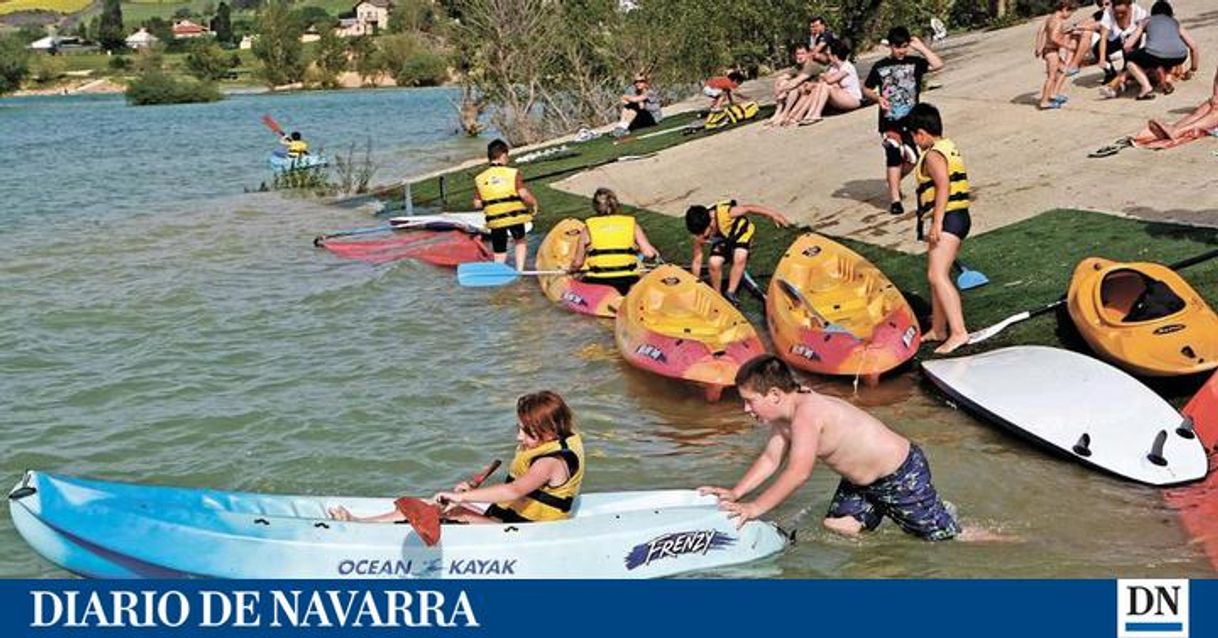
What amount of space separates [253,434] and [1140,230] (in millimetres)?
7645

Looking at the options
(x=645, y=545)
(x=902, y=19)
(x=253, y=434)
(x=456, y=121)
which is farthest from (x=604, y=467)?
(x=456, y=121)

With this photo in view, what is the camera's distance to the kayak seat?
8625mm

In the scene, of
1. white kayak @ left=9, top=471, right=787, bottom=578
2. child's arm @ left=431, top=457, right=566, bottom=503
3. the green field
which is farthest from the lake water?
the green field

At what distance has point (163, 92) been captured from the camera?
7044 centimetres

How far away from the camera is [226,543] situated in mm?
6348

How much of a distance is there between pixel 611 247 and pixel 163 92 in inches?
2551

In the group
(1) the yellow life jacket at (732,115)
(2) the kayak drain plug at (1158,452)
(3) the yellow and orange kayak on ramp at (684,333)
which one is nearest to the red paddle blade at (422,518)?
(3) the yellow and orange kayak on ramp at (684,333)

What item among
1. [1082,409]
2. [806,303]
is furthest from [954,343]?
[1082,409]

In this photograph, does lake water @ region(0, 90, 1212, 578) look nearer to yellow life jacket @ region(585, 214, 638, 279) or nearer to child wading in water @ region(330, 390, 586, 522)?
yellow life jacket @ region(585, 214, 638, 279)

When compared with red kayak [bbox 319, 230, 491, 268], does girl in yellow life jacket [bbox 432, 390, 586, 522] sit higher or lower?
higher

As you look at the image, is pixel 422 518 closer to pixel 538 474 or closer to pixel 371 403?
pixel 538 474

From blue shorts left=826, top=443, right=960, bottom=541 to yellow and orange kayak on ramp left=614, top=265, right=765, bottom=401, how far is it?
9.00 feet

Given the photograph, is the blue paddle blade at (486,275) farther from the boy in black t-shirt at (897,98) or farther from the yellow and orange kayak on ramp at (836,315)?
the boy in black t-shirt at (897,98)

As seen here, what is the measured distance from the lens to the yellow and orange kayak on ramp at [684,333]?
961 cm
